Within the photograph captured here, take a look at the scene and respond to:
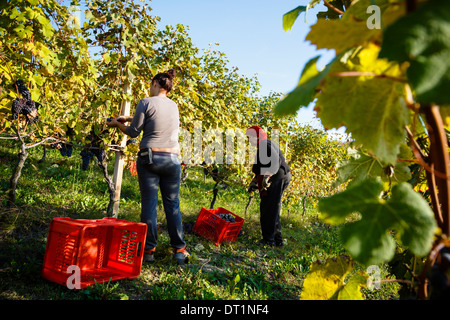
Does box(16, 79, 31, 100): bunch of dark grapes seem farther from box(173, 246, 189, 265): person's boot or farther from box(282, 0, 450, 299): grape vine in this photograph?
box(282, 0, 450, 299): grape vine

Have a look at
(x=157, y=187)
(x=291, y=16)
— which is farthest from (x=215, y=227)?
→ (x=291, y=16)

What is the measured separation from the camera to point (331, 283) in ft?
2.82

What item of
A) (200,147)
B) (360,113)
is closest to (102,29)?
(200,147)

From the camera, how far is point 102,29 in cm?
354

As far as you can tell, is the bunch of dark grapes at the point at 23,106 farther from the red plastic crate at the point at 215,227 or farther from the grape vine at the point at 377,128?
the grape vine at the point at 377,128

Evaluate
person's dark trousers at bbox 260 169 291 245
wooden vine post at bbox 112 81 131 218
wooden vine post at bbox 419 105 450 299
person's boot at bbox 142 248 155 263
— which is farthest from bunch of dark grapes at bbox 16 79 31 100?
person's dark trousers at bbox 260 169 291 245

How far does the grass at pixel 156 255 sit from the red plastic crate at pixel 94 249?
111 millimetres

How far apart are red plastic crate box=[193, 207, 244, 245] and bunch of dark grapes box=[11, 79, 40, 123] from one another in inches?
107

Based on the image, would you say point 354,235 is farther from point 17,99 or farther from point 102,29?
point 102,29

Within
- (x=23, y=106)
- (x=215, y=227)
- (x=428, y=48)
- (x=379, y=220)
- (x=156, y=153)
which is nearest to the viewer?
(x=428, y=48)

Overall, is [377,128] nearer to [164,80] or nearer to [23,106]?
[164,80]

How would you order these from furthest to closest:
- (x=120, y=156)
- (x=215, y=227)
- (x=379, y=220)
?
1. (x=215, y=227)
2. (x=120, y=156)
3. (x=379, y=220)

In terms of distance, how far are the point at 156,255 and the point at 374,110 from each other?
3.38m

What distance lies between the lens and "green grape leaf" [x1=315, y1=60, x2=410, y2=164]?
1.63 feet
